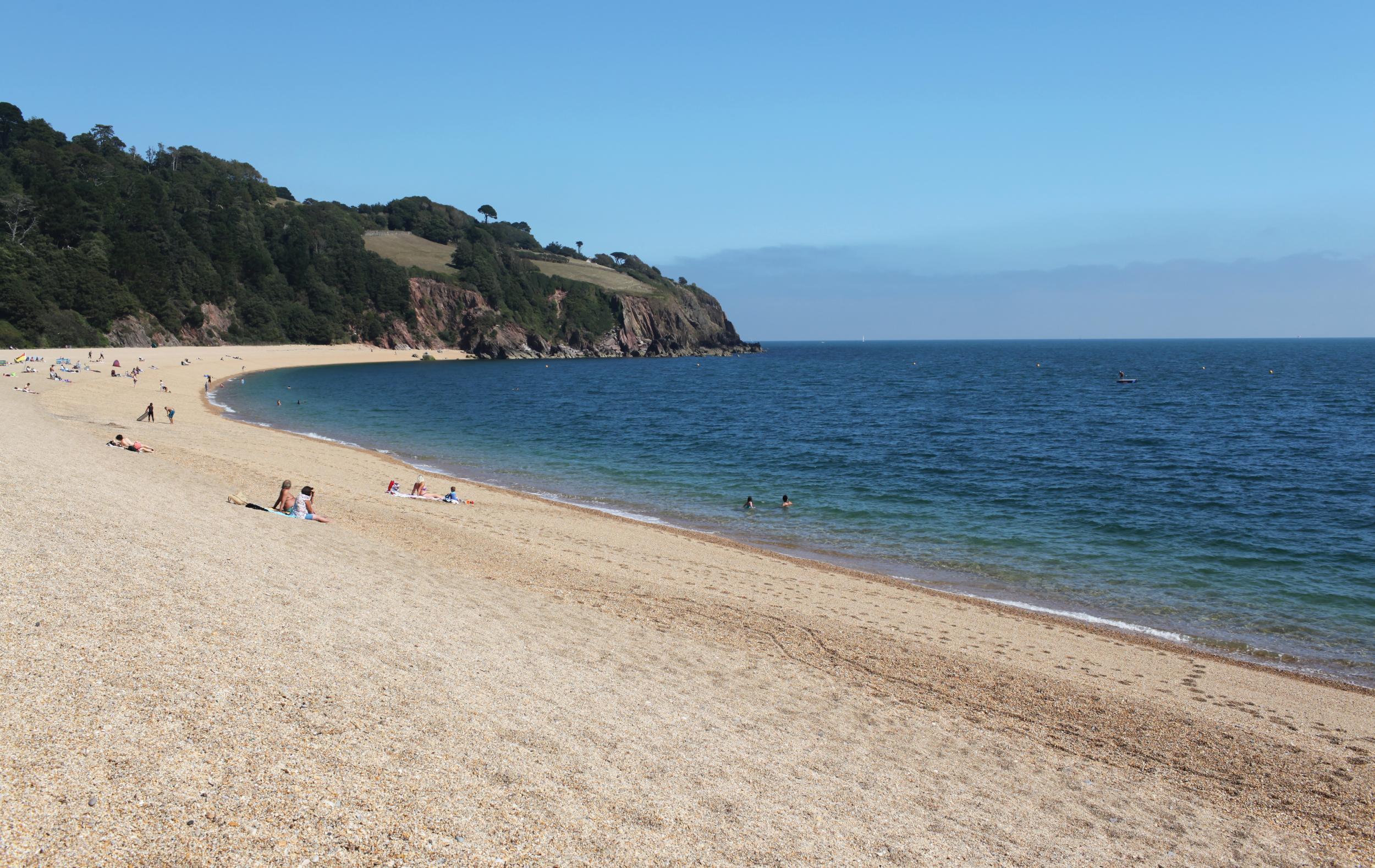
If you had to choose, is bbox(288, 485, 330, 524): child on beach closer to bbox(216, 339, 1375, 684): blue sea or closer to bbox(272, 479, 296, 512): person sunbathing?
bbox(272, 479, 296, 512): person sunbathing

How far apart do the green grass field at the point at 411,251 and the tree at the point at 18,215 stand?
175 feet

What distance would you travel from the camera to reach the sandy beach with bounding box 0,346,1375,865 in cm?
623

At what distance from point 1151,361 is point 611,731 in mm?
158577

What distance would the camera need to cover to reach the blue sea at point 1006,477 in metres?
18.2

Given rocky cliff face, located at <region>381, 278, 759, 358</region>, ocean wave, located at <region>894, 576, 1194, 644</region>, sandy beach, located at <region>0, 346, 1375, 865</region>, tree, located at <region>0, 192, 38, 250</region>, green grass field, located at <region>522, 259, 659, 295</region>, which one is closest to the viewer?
sandy beach, located at <region>0, 346, 1375, 865</region>

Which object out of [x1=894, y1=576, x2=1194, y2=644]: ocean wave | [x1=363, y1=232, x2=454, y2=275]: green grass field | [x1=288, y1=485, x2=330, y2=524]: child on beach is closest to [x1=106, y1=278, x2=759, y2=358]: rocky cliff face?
[x1=363, y1=232, x2=454, y2=275]: green grass field

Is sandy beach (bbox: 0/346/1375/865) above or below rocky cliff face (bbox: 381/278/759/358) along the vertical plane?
below

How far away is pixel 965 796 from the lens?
27.8 ft

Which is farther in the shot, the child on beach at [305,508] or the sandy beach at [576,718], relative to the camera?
the child on beach at [305,508]

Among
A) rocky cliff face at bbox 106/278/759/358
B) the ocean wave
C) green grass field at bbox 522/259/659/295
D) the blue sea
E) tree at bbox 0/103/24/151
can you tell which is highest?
tree at bbox 0/103/24/151

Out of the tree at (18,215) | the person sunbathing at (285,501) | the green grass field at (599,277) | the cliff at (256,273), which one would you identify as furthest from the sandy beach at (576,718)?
the green grass field at (599,277)

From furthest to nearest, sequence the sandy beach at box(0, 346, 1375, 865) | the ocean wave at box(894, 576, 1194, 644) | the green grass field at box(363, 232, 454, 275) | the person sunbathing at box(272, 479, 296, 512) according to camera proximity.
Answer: the green grass field at box(363, 232, 454, 275)
the person sunbathing at box(272, 479, 296, 512)
the ocean wave at box(894, 576, 1194, 644)
the sandy beach at box(0, 346, 1375, 865)

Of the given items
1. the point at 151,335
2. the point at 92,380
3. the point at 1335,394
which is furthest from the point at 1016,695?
the point at 151,335

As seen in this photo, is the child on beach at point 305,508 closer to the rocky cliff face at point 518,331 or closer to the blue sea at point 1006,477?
the blue sea at point 1006,477
